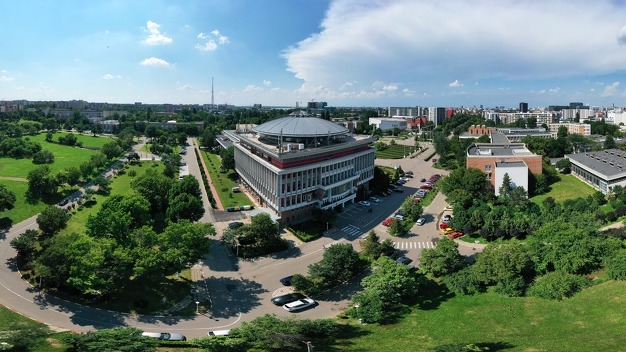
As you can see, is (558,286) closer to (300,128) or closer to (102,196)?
(300,128)

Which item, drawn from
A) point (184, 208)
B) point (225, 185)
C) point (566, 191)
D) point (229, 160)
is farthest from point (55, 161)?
point (566, 191)

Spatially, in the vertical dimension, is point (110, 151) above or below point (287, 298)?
above

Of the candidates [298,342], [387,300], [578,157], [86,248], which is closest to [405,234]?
[387,300]

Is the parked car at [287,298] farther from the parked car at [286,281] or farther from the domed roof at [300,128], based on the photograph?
the domed roof at [300,128]

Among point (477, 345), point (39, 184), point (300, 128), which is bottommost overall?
point (477, 345)

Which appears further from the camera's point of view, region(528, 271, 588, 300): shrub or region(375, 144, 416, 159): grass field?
region(375, 144, 416, 159): grass field

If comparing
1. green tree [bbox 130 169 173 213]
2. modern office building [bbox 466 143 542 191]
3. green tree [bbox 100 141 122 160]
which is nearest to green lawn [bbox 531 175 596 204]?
modern office building [bbox 466 143 542 191]

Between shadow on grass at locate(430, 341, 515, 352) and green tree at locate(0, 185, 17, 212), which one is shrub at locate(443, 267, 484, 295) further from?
green tree at locate(0, 185, 17, 212)
